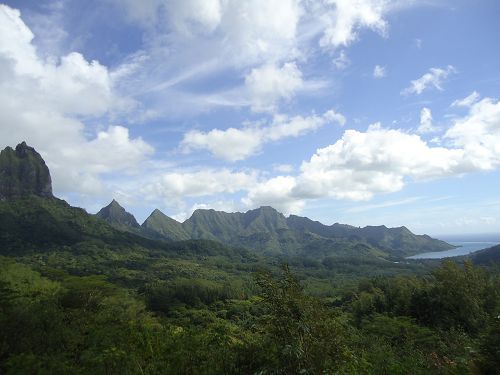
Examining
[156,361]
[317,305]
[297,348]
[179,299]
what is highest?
[317,305]

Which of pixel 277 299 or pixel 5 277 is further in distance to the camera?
pixel 5 277

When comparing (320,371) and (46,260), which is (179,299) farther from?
(320,371)

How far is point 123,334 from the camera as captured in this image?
1969 cm

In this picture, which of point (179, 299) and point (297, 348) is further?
point (179, 299)

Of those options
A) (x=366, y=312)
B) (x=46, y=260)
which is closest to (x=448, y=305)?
(x=366, y=312)

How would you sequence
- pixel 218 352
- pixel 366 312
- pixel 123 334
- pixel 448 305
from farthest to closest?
pixel 366 312 < pixel 448 305 < pixel 123 334 < pixel 218 352

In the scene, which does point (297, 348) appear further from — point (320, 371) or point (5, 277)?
point (5, 277)

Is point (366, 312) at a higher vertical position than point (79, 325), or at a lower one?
lower

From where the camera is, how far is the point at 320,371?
40.3 ft

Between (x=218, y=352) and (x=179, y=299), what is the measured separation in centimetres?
12031

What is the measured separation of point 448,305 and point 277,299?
5006 cm

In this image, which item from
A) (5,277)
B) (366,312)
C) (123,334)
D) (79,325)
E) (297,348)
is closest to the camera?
(297,348)

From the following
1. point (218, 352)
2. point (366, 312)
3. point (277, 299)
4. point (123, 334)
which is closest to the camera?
point (277, 299)

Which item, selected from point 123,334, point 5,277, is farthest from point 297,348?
point 5,277
